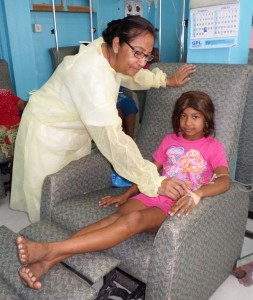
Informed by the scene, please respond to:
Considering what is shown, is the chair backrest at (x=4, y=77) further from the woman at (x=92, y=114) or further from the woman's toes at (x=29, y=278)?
the woman's toes at (x=29, y=278)

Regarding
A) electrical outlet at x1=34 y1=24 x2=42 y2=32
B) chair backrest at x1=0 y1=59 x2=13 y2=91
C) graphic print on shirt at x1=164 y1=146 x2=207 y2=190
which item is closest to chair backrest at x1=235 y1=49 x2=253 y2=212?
graphic print on shirt at x1=164 y1=146 x2=207 y2=190

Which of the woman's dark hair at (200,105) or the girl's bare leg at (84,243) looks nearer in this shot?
the girl's bare leg at (84,243)

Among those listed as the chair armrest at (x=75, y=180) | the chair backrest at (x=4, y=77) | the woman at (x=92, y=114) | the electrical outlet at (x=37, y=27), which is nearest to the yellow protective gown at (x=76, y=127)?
the woman at (x=92, y=114)

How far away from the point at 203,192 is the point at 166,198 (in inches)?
8.9

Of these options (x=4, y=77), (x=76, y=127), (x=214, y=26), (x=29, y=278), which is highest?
(x=214, y=26)

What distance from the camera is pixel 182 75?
1.53 meters

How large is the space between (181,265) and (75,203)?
0.60 metres

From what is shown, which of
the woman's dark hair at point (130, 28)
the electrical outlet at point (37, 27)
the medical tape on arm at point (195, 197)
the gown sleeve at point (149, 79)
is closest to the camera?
the medical tape on arm at point (195, 197)

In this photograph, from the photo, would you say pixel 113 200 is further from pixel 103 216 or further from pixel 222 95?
pixel 222 95

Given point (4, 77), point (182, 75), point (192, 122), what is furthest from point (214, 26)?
point (4, 77)

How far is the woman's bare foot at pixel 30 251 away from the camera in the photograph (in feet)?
3.34

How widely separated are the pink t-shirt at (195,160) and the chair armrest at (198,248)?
14cm

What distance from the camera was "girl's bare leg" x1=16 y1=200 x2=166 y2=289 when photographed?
3.38 ft

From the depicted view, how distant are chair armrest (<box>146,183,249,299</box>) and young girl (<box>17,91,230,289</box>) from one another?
2.1 inches
